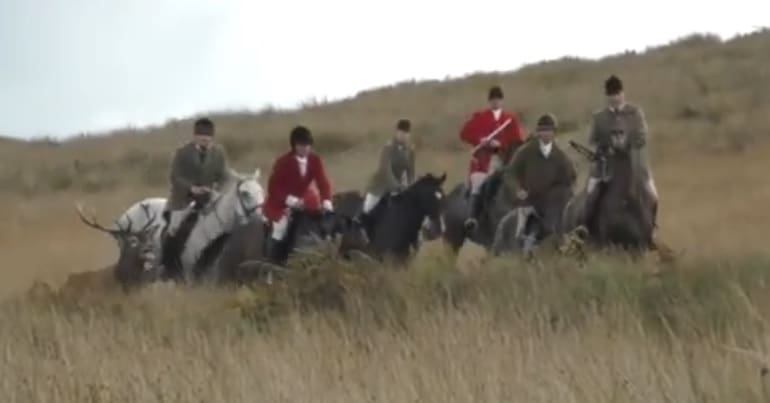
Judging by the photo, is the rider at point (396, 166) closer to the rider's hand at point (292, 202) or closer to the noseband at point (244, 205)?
the noseband at point (244, 205)

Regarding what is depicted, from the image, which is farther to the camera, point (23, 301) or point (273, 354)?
point (23, 301)

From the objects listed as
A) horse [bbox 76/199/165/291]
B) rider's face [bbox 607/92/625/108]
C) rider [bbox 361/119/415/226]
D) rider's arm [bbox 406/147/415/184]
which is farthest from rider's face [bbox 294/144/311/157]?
rider's arm [bbox 406/147/415/184]

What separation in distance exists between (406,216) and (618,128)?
9.70 ft

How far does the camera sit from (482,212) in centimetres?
1955

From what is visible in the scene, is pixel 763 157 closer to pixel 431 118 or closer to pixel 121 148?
pixel 431 118

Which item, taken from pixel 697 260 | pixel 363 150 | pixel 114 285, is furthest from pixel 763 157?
pixel 697 260

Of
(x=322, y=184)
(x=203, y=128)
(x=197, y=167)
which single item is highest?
(x=203, y=128)

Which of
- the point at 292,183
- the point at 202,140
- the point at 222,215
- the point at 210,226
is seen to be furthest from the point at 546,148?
the point at 202,140

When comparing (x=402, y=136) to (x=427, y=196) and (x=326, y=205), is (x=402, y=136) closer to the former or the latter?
(x=427, y=196)

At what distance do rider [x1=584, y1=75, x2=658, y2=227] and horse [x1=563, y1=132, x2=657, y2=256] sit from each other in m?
0.05

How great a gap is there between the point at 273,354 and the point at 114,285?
8.45m

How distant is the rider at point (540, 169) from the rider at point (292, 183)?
6.45 ft

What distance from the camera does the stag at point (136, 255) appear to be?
18.1 metres

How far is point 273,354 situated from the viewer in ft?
30.8
